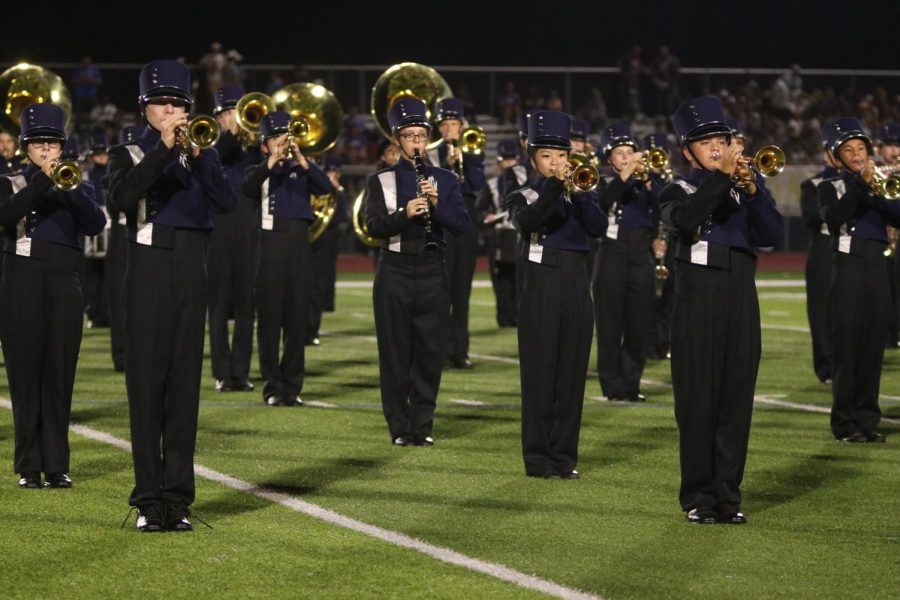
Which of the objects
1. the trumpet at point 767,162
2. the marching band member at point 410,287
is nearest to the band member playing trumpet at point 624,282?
the marching band member at point 410,287

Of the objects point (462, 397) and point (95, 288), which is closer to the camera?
point (462, 397)

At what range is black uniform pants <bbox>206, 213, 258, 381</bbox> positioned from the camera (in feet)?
38.9

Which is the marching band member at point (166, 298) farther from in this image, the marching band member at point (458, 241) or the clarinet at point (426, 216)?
the marching band member at point (458, 241)

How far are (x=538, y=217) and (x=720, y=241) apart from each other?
4.56 feet

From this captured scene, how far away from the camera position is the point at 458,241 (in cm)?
1341

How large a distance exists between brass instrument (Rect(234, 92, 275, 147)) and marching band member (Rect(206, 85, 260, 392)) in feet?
0.14

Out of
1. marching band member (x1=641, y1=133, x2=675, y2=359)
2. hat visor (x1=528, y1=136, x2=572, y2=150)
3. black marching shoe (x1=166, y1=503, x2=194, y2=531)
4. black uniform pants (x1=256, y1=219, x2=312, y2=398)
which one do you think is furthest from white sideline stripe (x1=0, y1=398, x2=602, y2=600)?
marching band member (x1=641, y1=133, x2=675, y2=359)

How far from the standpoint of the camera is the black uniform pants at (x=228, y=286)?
11.8 meters

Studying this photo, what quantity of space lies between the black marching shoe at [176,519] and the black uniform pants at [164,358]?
4cm

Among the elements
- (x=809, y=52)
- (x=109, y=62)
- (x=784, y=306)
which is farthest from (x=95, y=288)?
(x=809, y=52)

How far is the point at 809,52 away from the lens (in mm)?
35438

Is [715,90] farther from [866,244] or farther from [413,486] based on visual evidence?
[413,486]

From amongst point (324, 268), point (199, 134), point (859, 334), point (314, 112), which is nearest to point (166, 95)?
point (199, 134)

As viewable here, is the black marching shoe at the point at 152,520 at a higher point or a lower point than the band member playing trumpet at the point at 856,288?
lower
